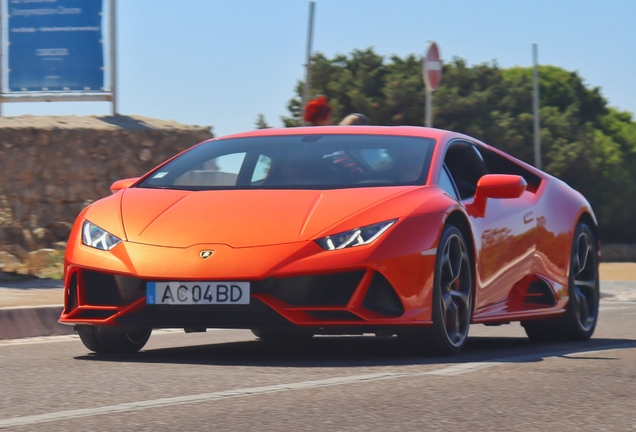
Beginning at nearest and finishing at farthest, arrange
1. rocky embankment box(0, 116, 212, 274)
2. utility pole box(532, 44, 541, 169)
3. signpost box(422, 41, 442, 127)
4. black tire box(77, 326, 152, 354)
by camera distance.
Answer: black tire box(77, 326, 152, 354) → signpost box(422, 41, 442, 127) → rocky embankment box(0, 116, 212, 274) → utility pole box(532, 44, 541, 169)

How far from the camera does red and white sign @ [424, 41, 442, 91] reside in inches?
550

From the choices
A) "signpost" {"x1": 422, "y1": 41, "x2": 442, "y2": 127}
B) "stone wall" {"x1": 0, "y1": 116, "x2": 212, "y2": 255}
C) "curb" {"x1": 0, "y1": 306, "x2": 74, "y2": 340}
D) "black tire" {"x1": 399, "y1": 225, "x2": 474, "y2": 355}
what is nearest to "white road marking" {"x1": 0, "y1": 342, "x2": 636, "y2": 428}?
"black tire" {"x1": 399, "y1": 225, "x2": 474, "y2": 355}

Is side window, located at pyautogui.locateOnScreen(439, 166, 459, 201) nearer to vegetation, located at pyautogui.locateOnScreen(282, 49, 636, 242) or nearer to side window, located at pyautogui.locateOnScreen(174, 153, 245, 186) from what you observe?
side window, located at pyautogui.locateOnScreen(174, 153, 245, 186)

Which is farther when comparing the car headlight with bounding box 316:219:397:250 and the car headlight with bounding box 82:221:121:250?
the car headlight with bounding box 82:221:121:250

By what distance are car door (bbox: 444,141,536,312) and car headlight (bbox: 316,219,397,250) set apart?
3.07ft

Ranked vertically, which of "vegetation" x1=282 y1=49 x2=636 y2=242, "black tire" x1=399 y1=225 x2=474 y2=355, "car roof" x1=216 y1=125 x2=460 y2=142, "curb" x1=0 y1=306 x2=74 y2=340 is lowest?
"vegetation" x1=282 y1=49 x2=636 y2=242

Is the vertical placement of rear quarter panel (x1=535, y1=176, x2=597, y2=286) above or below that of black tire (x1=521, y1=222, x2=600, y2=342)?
above

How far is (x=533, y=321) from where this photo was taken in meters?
8.29

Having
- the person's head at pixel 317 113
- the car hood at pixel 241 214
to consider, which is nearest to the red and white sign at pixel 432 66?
the person's head at pixel 317 113

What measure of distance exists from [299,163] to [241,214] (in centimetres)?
81

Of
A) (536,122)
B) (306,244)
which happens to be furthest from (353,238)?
(536,122)

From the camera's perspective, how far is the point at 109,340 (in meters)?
6.48

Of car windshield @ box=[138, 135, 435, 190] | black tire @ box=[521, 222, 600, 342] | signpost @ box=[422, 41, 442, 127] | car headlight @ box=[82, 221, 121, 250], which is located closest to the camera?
car headlight @ box=[82, 221, 121, 250]

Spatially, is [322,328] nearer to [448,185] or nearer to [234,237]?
[234,237]
